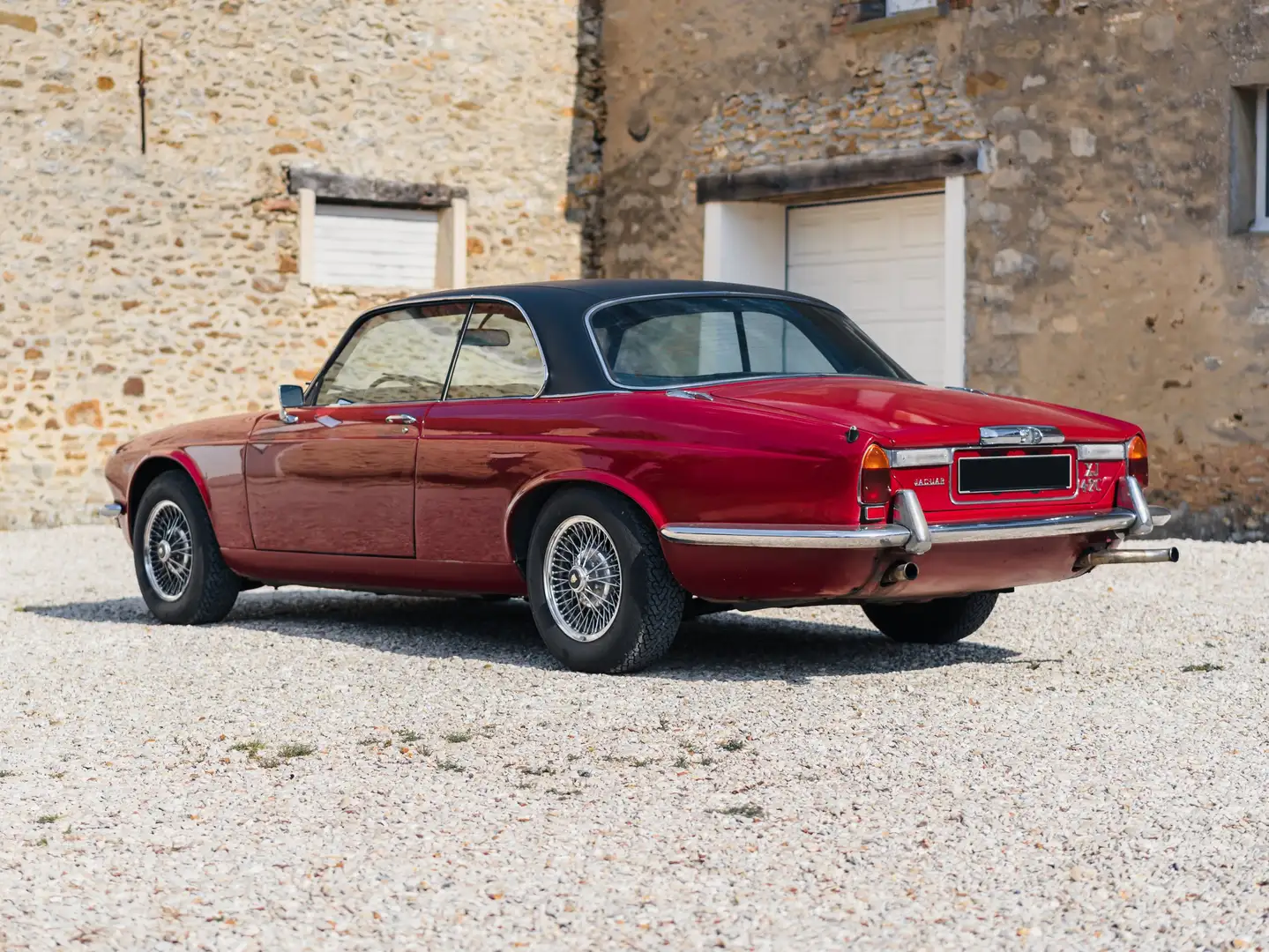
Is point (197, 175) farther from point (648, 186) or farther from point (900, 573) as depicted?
point (900, 573)

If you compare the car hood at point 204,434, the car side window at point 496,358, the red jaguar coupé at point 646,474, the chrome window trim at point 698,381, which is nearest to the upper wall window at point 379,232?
the car hood at point 204,434

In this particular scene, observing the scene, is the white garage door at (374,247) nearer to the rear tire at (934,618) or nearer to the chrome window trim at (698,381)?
the chrome window trim at (698,381)

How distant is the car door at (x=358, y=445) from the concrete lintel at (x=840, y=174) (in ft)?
23.3

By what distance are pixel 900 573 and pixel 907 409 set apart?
566 millimetres

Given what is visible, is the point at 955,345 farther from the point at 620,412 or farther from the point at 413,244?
the point at 620,412

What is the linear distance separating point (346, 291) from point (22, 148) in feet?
9.30

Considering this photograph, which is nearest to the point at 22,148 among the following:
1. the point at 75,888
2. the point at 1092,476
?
the point at 1092,476

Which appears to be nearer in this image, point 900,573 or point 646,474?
point 900,573

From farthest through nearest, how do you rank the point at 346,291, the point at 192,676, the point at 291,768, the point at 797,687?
the point at 346,291
the point at 192,676
the point at 797,687
the point at 291,768

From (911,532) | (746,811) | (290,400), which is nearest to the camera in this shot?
(746,811)

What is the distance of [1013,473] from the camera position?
5.75 meters

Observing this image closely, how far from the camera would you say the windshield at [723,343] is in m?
6.20

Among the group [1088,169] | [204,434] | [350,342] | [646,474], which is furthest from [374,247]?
[646,474]

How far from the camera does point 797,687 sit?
18.8 feet
